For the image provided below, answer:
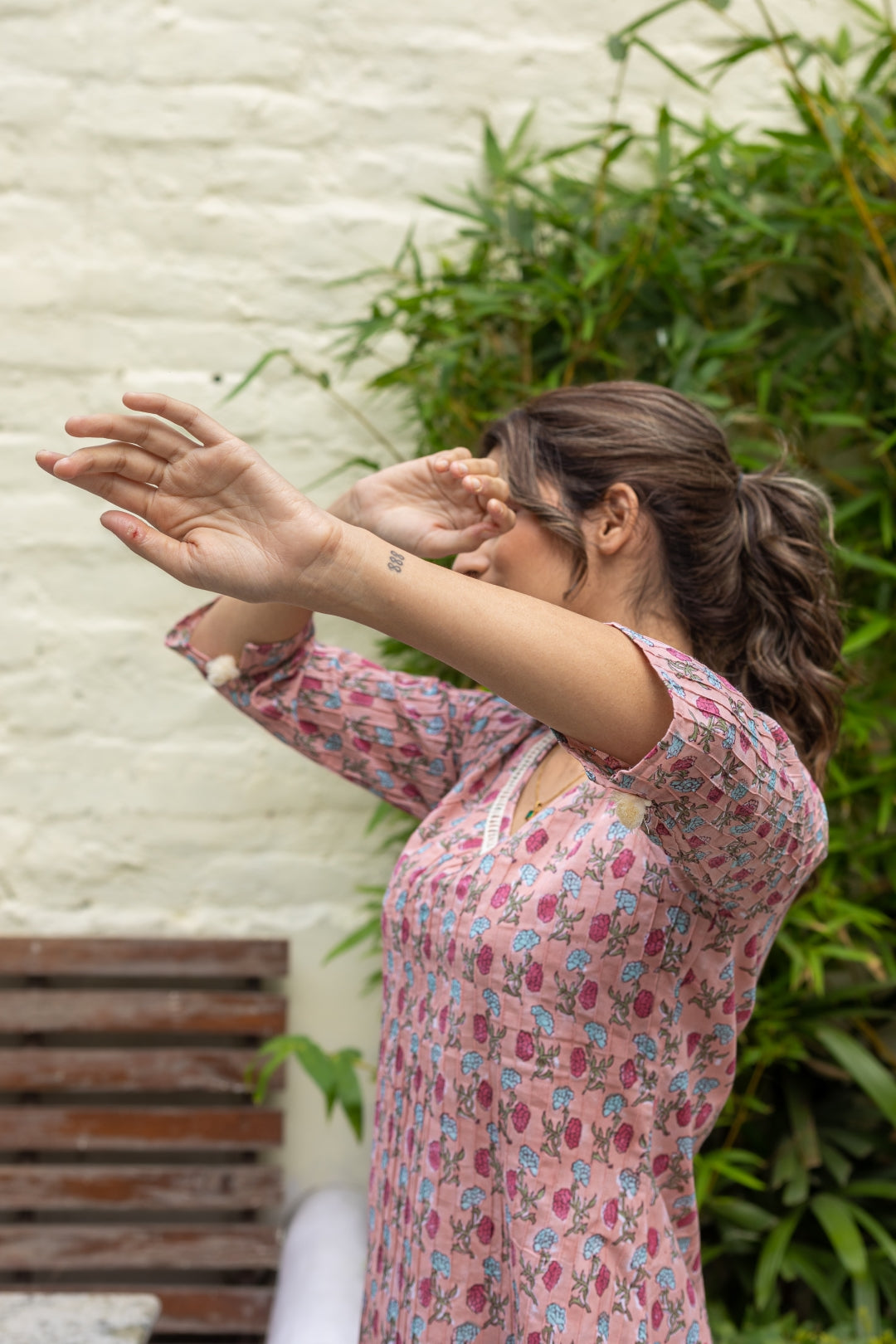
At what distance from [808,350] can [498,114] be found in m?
0.64

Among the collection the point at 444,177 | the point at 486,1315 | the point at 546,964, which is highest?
the point at 444,177

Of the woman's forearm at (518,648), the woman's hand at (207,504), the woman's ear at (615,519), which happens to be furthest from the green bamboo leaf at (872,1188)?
the woman's hand at (207,504)

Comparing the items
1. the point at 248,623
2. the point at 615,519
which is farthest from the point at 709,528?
the point at 248,623

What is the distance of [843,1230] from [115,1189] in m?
1.06

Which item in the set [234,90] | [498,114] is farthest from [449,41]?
[234,90]

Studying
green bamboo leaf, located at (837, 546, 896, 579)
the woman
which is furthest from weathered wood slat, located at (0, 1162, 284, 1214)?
green bamboo leaf, located at (837, 546, 896, 579)

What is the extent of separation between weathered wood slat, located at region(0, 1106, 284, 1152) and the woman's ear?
118cm

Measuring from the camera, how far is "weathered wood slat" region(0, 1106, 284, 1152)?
5.49ft

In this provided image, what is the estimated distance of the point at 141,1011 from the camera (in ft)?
5.57

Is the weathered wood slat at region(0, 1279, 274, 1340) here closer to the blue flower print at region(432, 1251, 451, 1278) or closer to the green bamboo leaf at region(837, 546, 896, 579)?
the blue flower print at region(432, 1251, 451, 1278)

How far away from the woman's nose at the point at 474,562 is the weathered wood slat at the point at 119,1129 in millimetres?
1103

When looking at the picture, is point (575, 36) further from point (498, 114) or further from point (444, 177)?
point (444, 177)

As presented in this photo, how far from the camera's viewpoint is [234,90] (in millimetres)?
1765

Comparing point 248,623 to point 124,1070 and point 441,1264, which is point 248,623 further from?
point 124,1070
